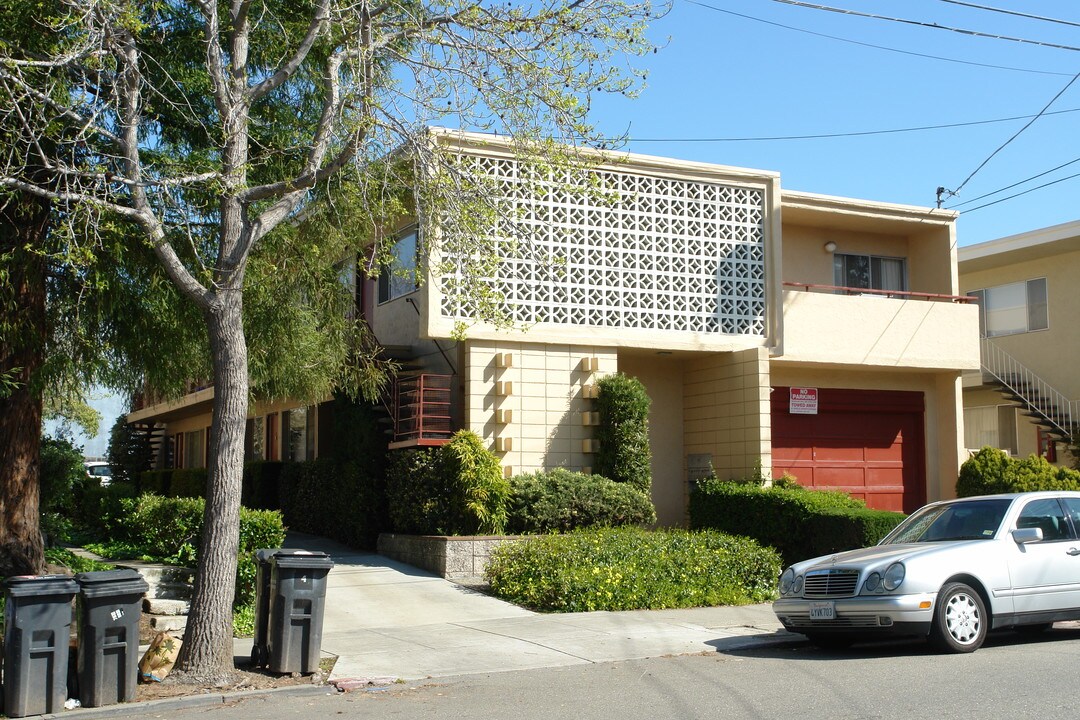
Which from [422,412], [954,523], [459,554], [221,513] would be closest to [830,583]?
[954,523]

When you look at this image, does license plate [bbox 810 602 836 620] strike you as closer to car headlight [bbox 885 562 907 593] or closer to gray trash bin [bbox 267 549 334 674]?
car headlight [bbox 885 562 907 593]

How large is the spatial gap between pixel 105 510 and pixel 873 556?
14.8m

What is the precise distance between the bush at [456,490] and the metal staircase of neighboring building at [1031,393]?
13.9m

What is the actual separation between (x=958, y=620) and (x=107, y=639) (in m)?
7.32

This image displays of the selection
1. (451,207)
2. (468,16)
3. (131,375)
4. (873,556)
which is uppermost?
(468,16)

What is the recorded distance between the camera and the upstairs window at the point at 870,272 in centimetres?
2188

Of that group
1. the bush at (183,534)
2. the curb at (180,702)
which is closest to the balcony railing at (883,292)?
the bush at (183,534)

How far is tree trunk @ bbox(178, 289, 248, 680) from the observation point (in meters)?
9.25

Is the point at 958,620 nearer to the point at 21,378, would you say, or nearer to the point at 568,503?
the point at 568,503

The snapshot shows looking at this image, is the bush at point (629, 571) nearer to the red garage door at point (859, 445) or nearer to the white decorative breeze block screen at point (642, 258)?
the white decorative breeze block screen at point (642, 258)

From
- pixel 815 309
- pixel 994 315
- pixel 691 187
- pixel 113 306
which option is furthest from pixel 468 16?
pixel 994 315

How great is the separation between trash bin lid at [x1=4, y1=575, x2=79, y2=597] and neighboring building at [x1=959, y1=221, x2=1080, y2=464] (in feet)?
68.6

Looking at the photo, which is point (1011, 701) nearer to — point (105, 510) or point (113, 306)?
point (113, 306)

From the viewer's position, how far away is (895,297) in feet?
72.0
